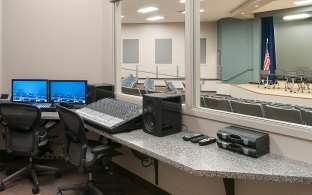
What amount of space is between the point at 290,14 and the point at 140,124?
1093 centimetres

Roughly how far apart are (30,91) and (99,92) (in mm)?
1003

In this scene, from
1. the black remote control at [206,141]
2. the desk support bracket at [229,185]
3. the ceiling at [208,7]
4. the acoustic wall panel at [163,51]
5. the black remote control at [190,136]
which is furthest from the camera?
the acoustic wall panel at [163,51]

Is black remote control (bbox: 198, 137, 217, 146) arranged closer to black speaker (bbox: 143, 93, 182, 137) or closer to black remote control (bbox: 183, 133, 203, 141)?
black remote control (bbox: 183, 133, 203, 141)

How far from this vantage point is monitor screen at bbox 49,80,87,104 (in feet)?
12.8

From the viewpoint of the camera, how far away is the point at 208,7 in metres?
9.84

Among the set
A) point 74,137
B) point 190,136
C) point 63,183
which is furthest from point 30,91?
point 190,136

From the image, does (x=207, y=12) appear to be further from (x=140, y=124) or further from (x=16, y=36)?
(x=140, y=124)

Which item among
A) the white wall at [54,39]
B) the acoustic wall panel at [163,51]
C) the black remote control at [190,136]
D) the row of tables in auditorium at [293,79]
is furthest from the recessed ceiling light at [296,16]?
the black remote control at [190,136]

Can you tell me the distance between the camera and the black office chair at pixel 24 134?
3.10 meters

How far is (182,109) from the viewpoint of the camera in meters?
2.77

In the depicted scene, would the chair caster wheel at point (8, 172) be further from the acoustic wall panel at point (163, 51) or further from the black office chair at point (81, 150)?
the acoustic wall panel at point (163, 51)

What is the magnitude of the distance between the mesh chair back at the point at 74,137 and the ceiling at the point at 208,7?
585 cm

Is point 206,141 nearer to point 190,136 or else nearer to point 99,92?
point 190,136

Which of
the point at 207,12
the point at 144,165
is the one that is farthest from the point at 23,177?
the point at 207,12
